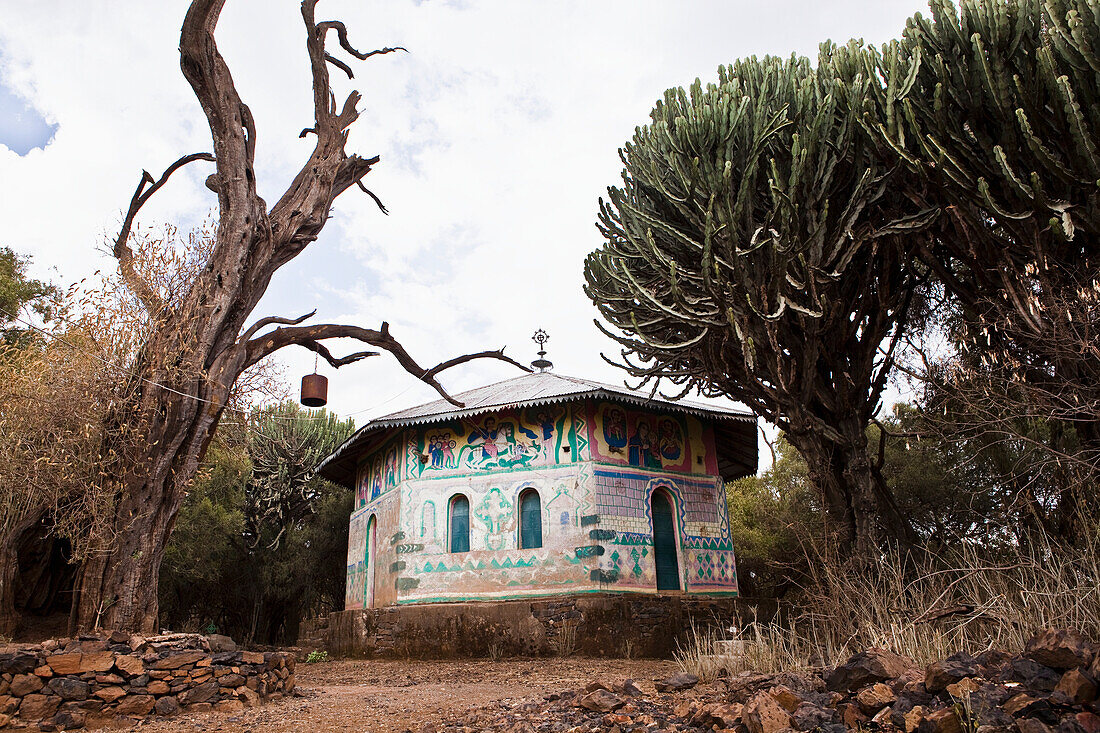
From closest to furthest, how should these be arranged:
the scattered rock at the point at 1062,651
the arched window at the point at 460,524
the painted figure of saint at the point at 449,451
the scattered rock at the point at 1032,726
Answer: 1. the scattered rock at the point at 1032,726
2. the scattered rock at the point at 1062,651
3. the arched window at the point at 460,524
4. the painted figure of saint at the point at 449,451

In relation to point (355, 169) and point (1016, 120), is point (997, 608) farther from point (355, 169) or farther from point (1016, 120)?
point (355, 169)

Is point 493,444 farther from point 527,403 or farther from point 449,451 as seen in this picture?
point 527,403

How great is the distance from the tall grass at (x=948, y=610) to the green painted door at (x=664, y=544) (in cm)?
581

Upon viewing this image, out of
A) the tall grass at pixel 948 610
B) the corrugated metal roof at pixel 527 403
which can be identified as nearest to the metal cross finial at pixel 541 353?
the corrugated metal roof at pixel 527 403

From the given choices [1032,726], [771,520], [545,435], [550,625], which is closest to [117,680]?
[550,625]

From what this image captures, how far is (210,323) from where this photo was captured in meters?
8.91

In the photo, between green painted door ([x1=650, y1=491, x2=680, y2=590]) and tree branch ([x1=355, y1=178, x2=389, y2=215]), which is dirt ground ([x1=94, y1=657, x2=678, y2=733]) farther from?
tree branch ([x1=355, y1=178, x2=389, y2=215])

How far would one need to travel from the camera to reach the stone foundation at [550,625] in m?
12.7

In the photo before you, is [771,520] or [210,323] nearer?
[210,323]

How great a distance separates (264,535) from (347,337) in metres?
13.0

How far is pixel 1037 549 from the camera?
22.0ft

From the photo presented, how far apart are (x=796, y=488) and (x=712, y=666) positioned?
44.9 ft

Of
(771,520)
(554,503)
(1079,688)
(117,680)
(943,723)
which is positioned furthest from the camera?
(771,520)

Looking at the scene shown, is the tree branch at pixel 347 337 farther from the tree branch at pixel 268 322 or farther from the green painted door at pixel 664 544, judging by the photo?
the green painted door at pixel 664 544
